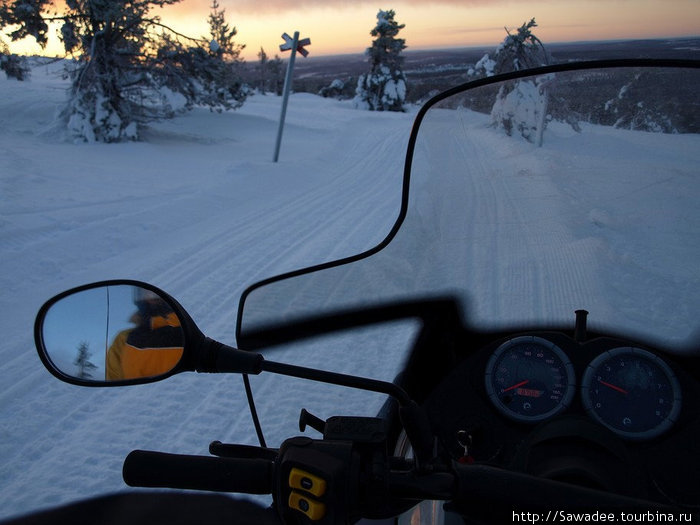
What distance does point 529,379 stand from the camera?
1372 mm

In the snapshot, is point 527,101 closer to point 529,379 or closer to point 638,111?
point 638,111

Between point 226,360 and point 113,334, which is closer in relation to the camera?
Result: point 226,360

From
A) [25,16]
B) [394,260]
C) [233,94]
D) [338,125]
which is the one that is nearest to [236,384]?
[394,260]

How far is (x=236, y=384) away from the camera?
3.60 meters

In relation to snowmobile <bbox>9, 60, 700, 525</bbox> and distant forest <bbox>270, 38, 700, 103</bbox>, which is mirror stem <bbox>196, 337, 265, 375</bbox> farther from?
distant forest <bbox>270, 38, 700, 103</bbox>

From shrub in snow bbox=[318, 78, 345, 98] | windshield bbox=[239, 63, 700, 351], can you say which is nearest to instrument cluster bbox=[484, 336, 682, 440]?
windshield bbox=[239, 63, 700, 351]

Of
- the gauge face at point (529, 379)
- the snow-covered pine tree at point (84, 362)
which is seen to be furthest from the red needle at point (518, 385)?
the snow-covered pine tree at point (84, 362)

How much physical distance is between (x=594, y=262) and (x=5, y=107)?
21.8m

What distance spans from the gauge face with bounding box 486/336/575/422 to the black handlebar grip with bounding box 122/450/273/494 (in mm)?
632

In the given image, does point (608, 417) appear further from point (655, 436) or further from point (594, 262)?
point (594, 262)

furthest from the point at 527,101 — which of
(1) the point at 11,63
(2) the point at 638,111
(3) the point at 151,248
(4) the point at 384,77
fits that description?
(4) the point at 384,77

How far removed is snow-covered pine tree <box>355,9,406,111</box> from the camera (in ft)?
92.7

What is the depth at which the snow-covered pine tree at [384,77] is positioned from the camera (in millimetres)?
28256

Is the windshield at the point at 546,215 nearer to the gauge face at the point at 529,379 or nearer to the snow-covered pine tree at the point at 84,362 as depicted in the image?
the gauge face at the point at 529,379
